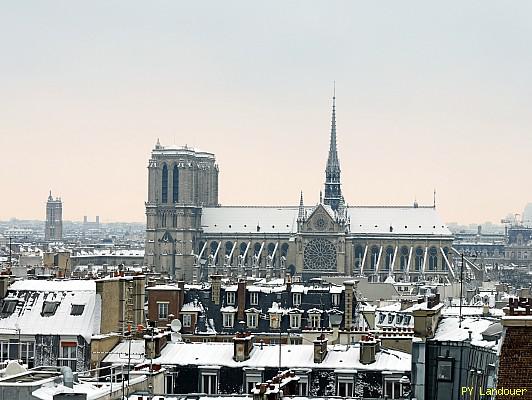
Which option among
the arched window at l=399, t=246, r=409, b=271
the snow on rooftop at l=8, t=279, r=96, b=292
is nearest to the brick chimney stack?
the snow on rooftop at l=8, t=279, r=96, b=292

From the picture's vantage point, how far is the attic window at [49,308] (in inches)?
1799

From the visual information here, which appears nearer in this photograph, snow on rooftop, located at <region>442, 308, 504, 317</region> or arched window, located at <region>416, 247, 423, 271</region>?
snow on rooftop, located at <region>442, 308, 504, 317</region>

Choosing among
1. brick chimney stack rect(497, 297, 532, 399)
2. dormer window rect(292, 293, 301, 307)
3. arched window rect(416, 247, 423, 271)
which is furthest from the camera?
arched window rect(416, 247, 423, 271)

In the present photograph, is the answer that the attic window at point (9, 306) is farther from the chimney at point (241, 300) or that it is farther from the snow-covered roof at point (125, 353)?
the chimney at point (241, 300)

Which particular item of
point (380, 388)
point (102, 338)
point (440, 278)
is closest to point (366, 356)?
point (380, 388)

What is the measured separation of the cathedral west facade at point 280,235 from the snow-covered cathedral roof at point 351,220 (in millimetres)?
129

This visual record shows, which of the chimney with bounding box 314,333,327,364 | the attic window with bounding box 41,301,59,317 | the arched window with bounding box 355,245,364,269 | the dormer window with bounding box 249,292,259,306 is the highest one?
the arched window with bounding box 355,245,364,269

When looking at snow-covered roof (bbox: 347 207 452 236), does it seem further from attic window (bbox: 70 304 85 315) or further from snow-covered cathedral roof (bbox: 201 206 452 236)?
attic window (bbox: 70 304 85 315)

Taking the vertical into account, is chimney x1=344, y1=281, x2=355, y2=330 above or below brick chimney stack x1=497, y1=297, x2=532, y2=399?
below

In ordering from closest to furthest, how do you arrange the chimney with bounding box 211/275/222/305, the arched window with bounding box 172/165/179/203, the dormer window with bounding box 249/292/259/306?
the chimney with bounding box 211/275/222/305 < the dormer window with bounding box 249/292/259/306 < the arched window with bounding box 172/165/179/203

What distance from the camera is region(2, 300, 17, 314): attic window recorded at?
46469mm

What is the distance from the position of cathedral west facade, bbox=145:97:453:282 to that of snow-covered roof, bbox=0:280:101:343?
12163 cm

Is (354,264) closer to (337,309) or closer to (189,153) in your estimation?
(189,153)

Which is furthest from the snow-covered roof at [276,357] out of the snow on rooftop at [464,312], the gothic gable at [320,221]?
the gothic gable at [320,221]
